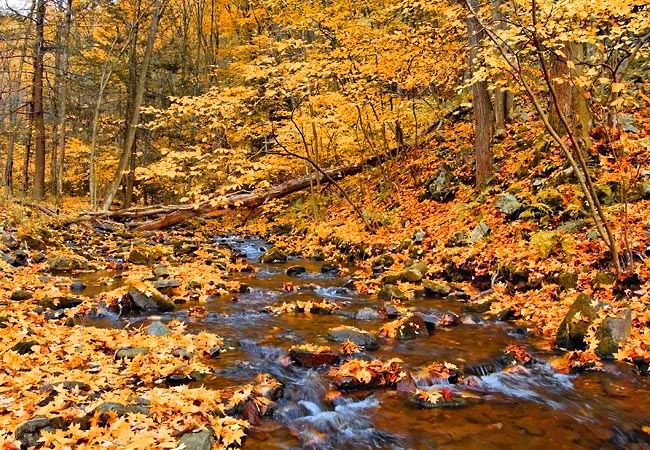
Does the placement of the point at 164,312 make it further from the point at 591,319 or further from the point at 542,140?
the point at 542,140

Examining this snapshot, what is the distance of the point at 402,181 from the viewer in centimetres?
1612

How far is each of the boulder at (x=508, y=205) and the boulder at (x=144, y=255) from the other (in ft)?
28.7

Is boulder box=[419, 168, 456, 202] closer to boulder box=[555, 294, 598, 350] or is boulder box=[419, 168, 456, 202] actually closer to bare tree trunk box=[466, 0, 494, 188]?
bare tree trunk box=[466, 0, 494, 188]

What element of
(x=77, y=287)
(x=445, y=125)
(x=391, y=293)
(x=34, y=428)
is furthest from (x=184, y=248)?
(x=34, y=428)

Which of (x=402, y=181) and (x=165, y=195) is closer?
(x=402, y=181)

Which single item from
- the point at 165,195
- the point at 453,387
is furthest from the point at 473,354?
the point at 165,195

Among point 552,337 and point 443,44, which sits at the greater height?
point 443,44

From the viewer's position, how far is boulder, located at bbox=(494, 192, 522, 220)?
10.1 meters

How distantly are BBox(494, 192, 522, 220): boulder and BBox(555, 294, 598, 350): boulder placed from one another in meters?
3.63

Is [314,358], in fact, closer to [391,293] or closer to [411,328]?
[411,328]

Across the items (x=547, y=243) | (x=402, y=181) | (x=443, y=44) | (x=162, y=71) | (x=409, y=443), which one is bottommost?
(x=409, y=443)

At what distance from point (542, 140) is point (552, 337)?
608cm

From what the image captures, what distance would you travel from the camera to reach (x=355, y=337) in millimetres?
6738

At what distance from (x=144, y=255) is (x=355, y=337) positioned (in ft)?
26.4
